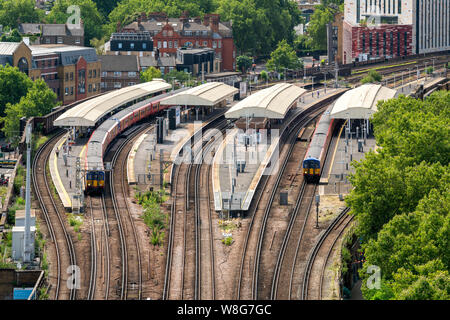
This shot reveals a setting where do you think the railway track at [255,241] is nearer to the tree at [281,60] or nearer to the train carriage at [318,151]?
the train carriage at [318,151]

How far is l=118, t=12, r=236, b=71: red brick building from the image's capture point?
181375mm

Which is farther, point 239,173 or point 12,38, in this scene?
point 12,38

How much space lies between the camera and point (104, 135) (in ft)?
308

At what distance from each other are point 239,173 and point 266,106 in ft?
69.0

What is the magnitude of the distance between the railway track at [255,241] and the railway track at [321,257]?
124 inches

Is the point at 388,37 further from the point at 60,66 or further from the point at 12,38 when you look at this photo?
the point at 60,66

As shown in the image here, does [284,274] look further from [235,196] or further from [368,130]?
[368,130]

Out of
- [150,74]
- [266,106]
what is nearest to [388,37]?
[150,74]

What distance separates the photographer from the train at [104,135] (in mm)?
77188

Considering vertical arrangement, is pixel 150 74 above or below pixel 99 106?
above

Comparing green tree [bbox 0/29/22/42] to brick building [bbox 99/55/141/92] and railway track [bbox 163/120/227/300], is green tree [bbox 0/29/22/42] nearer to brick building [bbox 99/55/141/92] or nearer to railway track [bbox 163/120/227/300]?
brick building [bbox 99/55/141/92]

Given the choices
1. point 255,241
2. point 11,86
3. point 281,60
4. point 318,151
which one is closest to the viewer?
point 255,241

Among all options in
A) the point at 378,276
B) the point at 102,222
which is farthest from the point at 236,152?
the point at 378,276
